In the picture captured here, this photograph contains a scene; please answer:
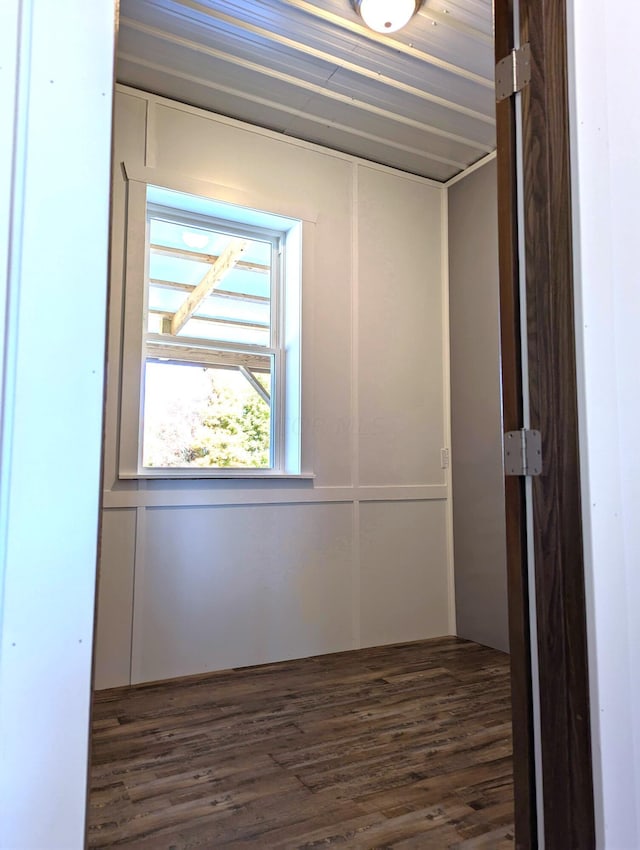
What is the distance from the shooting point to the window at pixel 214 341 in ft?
9.90

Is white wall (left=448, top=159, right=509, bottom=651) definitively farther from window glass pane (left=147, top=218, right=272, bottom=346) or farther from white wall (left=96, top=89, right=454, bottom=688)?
window glass pane (left=147, top=218, right=272, bottom=346)

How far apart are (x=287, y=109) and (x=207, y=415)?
1.70 meters

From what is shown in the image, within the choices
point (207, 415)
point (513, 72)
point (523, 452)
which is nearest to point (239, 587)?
point (207, 415)

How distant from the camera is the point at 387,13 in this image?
2.39 meters

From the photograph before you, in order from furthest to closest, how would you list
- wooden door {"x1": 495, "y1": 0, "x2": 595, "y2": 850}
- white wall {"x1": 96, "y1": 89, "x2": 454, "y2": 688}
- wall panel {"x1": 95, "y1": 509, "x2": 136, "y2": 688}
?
white wall {"x1": 96, "y1": 89, "x2": 454, "y2": 688} < wall panel {"x1": 95, "y1": 509, "x2": 136, "y2": 688} < wooden door {"x1": 495, "y1": 0, "x2": 595, "y2": 850}

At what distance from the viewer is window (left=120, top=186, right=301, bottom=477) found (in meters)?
3.02

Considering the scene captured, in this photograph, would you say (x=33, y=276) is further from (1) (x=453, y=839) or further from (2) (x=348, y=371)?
(2) (x=348, y=371)

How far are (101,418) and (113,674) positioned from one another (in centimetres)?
229

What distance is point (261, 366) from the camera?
3.34 metres

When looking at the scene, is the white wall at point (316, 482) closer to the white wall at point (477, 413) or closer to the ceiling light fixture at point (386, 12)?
the white wall at point (477, 413)

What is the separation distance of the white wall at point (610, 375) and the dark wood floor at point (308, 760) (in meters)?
0.60

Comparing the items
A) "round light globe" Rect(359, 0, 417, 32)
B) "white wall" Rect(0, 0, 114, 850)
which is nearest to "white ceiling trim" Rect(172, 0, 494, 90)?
"round light globe" Rect(359, 0, 417, 32)

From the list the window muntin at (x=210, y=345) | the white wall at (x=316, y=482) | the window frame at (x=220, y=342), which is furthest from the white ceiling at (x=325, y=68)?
the window muntin at (x=210, y=345)

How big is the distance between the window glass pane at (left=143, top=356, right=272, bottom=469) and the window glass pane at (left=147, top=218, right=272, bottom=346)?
20cm
